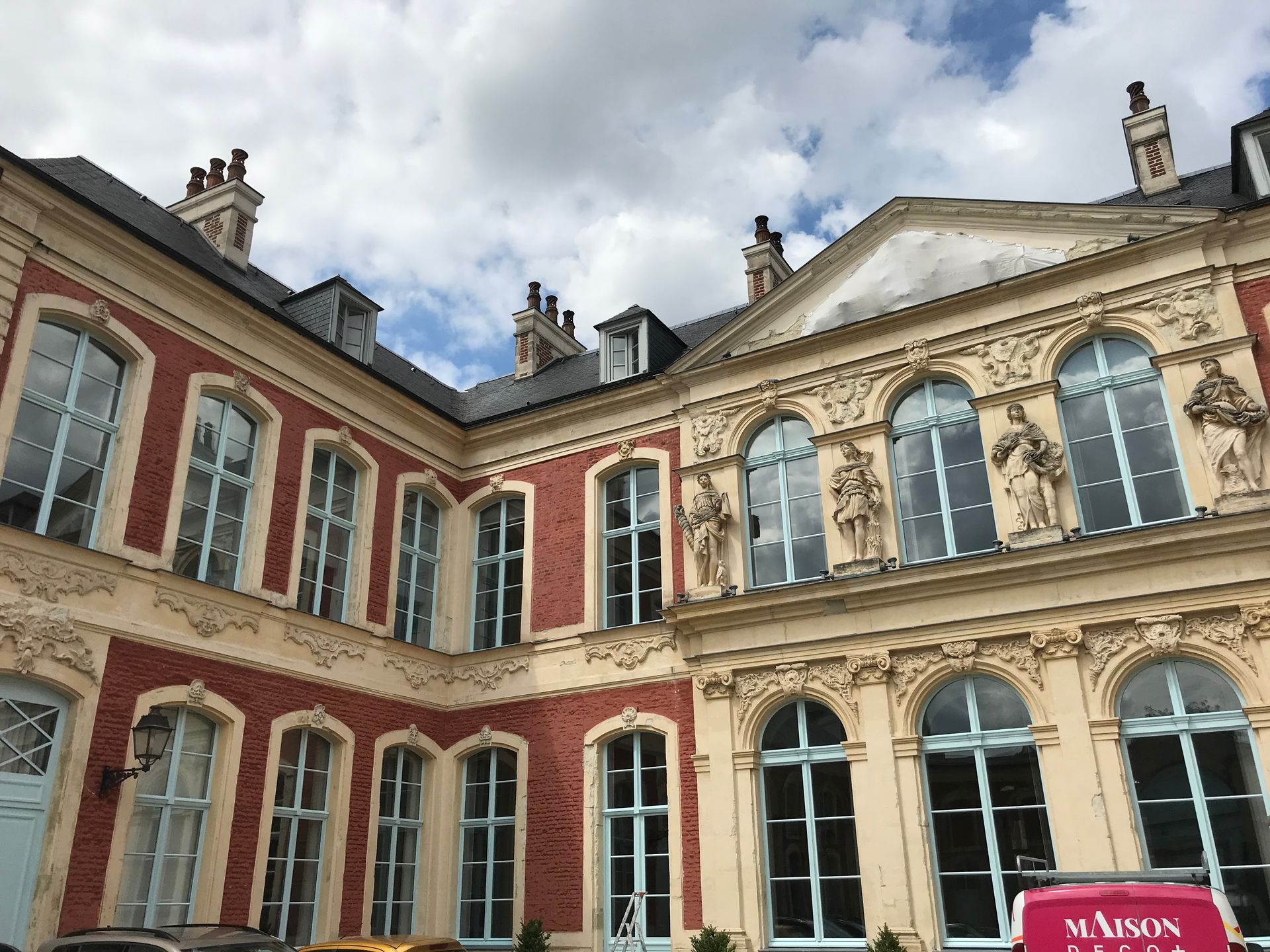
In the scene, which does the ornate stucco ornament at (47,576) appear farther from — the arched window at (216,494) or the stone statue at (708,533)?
the stone statue at (708,533)

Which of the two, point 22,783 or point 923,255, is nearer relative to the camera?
point 22,783

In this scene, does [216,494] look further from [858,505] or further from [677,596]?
[858,505]

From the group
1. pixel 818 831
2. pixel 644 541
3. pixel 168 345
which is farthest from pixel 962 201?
pixel 168 345

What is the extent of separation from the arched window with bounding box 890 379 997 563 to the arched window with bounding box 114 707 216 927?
27.1ft

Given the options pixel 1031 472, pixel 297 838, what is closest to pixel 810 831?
pixel 1031 472

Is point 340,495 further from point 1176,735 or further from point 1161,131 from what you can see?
point 1161,131

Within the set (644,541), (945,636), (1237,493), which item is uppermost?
(644,541)

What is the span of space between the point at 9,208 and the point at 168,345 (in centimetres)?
212

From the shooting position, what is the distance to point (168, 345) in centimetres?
1196

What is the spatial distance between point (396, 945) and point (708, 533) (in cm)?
612

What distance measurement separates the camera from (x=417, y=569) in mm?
15047

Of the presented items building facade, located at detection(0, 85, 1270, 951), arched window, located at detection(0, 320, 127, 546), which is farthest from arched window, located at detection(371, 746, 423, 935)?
arched window, located at detection(0, 320, 127, 546)

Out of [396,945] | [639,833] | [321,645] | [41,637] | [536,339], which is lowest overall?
[396,945]

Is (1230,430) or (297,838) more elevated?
(1230,430)
